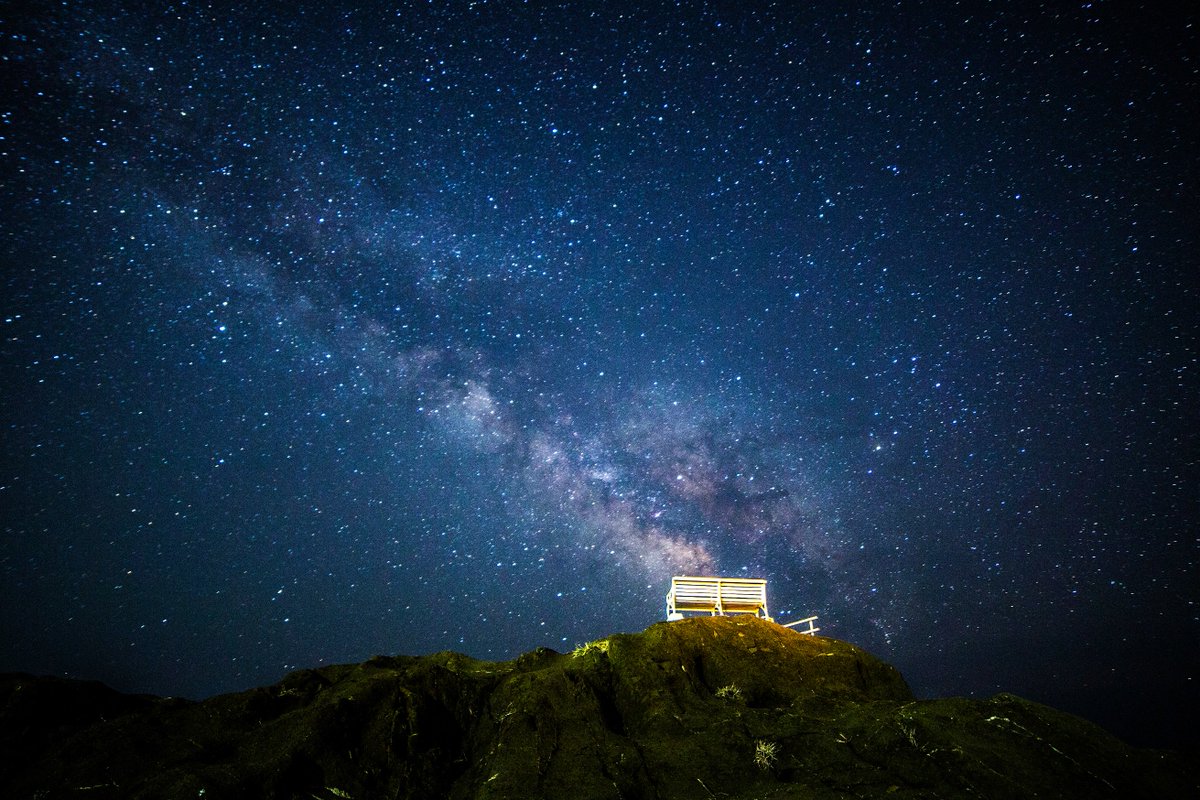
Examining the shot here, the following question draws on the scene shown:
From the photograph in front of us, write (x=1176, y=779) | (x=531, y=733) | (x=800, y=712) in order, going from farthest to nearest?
(x=800, y=712) → (x=531, y=733) → (x=1176, y=779)

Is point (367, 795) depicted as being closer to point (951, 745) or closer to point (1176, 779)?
Result: point (951, 745)

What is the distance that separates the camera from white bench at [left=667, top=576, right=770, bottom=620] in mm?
17438

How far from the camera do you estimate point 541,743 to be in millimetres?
9656

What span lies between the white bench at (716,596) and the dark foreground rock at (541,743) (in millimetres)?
5538

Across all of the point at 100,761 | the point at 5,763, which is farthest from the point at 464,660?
the point at 5,763

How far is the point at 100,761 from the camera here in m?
8.29

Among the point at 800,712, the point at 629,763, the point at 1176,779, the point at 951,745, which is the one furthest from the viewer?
the point at 800,712

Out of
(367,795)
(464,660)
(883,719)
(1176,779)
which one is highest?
(464,660)

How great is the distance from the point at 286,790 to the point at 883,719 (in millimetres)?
10797

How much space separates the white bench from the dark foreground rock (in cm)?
554

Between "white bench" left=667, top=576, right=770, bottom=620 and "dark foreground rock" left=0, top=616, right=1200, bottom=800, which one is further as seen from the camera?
"white bench" left=667, top=576, right=770, bottom=620

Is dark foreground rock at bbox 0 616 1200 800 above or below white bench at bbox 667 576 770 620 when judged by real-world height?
below

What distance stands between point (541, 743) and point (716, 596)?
9.47 meters

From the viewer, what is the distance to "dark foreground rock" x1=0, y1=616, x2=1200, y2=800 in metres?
8.02
